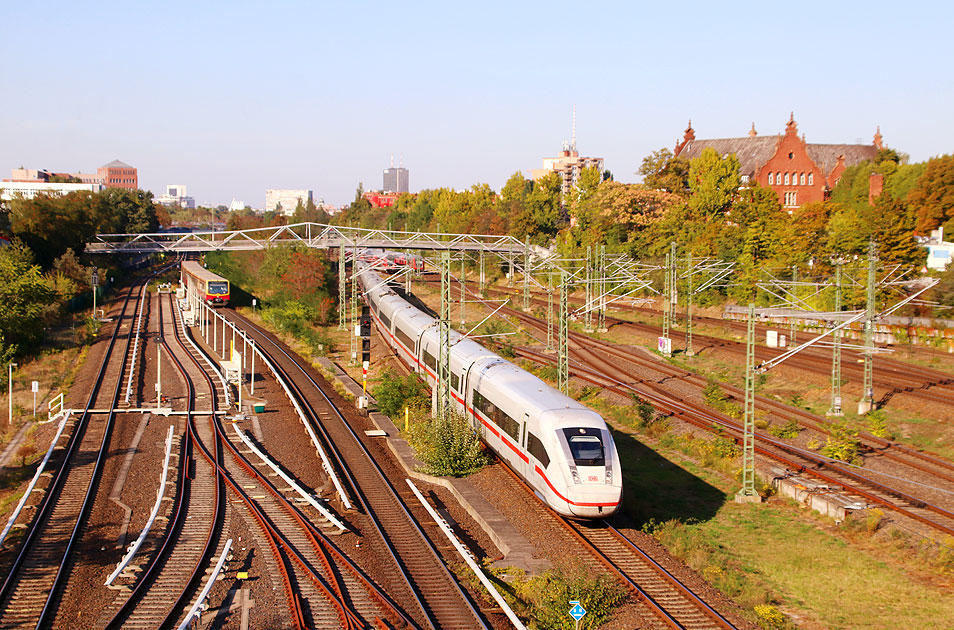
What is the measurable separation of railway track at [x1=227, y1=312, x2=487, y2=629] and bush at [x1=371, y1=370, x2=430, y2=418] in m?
1.64

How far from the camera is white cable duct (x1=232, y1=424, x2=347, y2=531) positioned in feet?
57.8

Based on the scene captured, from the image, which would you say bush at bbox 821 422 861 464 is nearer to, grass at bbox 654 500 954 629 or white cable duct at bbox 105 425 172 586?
grass at bbox 654 500 954 629

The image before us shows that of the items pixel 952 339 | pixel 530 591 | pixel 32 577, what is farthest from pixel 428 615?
pixel 952 339

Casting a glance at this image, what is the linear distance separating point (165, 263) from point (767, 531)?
12606 cm

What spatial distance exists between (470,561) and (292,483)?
282 inches

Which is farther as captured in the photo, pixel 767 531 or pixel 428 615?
pixel 767 531

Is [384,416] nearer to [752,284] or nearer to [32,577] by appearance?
[32,577]

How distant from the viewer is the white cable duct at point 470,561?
41.6 feet

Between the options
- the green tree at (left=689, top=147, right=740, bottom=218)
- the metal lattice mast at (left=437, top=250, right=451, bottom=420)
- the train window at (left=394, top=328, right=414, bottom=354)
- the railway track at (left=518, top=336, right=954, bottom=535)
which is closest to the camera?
the railway track at (left=518, top=336, right=954, bottom=535)

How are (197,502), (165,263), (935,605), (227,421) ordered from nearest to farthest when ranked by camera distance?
1. (935,605)
2. (197,502)
3. (227,421)
4. (165,263)

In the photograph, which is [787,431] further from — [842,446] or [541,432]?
[541,432]

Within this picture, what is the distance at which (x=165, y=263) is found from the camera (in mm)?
129000

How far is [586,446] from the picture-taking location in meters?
17.1

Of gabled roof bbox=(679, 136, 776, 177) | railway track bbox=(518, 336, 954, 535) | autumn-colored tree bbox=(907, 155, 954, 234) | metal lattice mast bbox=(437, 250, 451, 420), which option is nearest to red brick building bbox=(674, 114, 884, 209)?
gabled roof bbox=(679, 136, 776, 177)
